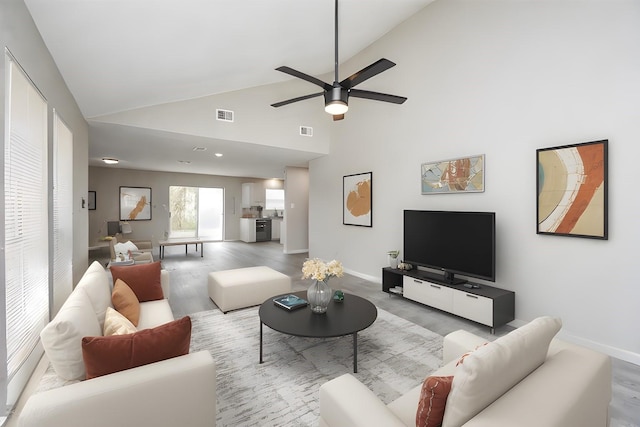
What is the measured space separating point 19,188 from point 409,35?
Answer: 5.02 metres

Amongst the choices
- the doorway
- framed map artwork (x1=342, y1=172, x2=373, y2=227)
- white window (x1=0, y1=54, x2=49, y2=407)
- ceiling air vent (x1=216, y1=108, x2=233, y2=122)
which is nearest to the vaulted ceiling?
ceiling air vent (x1=216, y1=108, x2=233, y2=122)

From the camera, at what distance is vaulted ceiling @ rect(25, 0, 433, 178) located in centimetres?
212

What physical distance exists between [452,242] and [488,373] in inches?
112

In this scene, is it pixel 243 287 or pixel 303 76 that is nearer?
pixel 303 76

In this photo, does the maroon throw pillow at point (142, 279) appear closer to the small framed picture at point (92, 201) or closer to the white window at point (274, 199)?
the small framed picture at point (92, 201)

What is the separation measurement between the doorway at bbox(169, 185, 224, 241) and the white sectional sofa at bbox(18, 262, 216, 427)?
940 cm

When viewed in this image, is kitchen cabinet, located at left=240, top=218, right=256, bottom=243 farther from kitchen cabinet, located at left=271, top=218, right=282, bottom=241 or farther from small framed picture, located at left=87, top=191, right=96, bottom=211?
small framed picture, located at left=87, top=191, right=96, bottom=211

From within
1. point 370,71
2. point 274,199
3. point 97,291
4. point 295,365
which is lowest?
point 295,365

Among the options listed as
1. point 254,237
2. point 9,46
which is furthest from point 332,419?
point 254,237

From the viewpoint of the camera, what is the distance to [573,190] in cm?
281

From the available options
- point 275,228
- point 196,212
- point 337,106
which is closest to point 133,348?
point 337,106

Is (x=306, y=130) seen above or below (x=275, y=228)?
above

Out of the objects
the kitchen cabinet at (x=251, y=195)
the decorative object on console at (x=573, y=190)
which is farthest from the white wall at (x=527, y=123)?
the kitchen cabinet at (x=251, y=195)

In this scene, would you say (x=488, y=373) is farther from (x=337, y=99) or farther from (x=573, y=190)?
(x=573, y=190)
